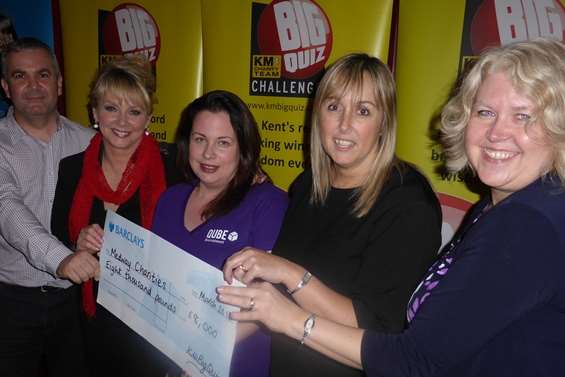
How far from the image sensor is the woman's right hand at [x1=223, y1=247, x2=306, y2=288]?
1.32m

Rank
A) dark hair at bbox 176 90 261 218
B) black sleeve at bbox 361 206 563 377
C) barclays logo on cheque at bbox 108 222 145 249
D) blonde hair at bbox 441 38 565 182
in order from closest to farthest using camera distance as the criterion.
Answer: black sleeve at bbox 361 206 563 377
blonde hair at bbox 441 38 565 182
barclays logo on cheque at bbox 108 222 145 249
dark hair at bbox 176 90 261 218

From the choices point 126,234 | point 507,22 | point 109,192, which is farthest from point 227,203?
point 507,22

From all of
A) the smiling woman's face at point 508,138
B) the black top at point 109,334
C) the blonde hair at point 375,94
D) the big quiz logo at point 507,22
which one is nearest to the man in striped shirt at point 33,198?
the black top at point 109,334

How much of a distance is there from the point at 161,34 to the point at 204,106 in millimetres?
1834

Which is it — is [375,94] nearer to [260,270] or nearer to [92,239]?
[260,270]

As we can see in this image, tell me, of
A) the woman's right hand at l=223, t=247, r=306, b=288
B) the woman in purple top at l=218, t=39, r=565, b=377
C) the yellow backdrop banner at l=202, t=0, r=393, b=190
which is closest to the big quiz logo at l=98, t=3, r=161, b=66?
the yellow backdrop banner at l=202, t=0, r=393, b=190

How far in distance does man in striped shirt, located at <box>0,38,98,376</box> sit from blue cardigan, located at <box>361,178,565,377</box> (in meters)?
1.97

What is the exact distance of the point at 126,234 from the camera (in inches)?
70.3

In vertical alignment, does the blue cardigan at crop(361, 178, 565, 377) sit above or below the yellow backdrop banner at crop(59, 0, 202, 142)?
below

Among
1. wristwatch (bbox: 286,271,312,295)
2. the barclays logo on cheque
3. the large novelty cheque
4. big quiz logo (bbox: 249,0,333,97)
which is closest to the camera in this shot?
wristwatch (bbox: 286,271,312,295)

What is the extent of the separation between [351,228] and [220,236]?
58 centimetres

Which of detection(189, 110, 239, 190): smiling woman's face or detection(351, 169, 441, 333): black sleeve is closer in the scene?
detection(351, 169, 441, 333): black sleeve

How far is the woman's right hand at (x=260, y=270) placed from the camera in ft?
4.34

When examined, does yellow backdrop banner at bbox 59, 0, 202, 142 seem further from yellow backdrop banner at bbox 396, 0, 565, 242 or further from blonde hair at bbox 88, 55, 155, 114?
Answer: yellow backdrop banner at bbox 396, 0, 565, 242
